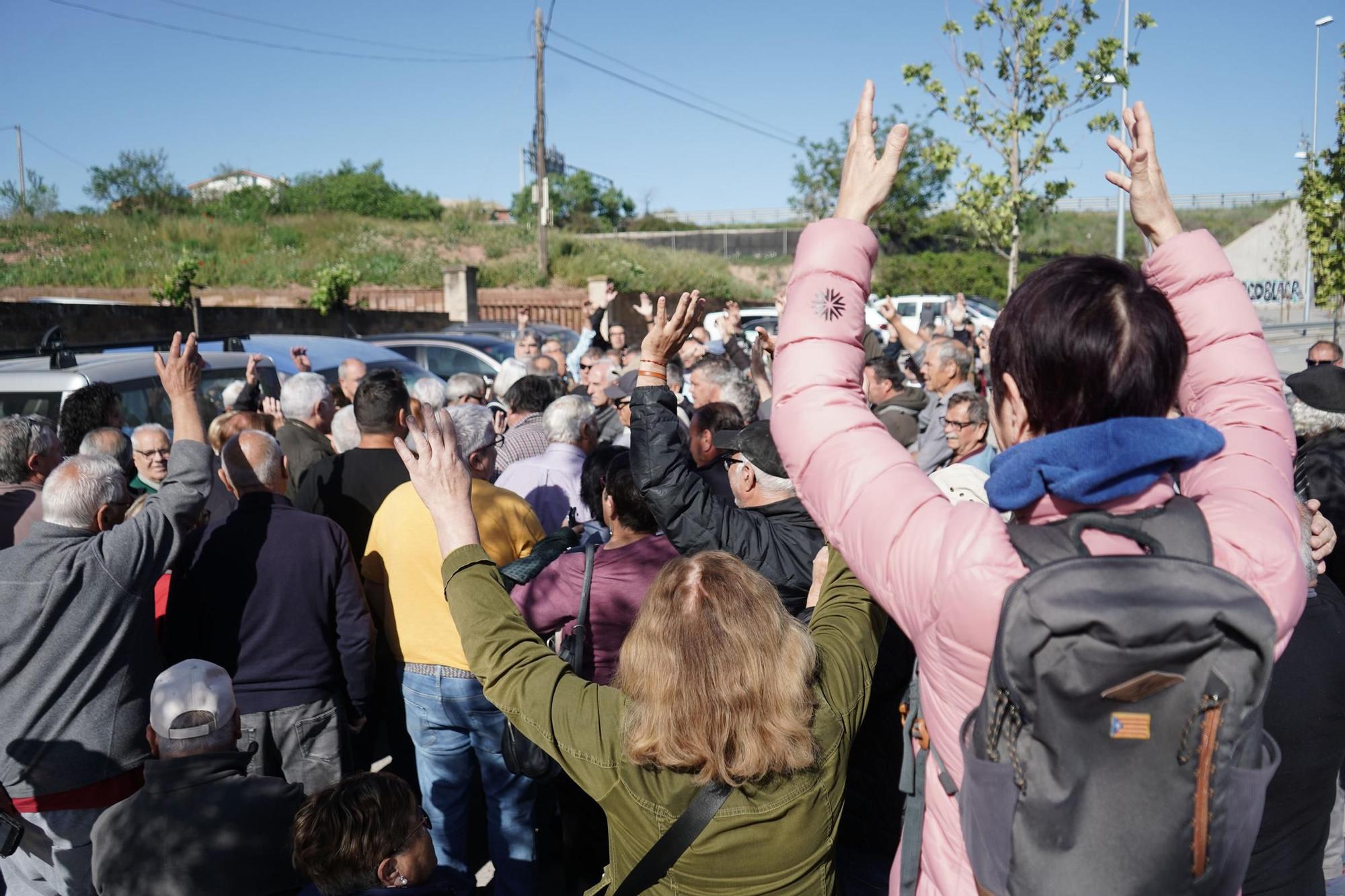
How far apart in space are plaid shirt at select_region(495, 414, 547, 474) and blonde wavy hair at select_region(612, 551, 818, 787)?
154 inches

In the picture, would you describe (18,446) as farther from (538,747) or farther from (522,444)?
(538,747)

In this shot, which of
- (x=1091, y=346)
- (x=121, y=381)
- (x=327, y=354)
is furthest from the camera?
(x=327, y=354)

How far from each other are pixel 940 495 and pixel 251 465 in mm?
3361

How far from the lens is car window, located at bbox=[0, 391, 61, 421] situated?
640 cm

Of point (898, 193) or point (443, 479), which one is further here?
point (898, 193)

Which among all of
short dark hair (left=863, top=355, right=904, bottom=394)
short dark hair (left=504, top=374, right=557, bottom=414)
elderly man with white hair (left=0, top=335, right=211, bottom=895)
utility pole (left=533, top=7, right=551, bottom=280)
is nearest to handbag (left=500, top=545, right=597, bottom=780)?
elderly man with white hair (left=0, top=335, right=211, bottom=895)

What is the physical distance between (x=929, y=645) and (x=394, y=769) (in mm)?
4503

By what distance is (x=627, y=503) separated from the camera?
11.2 feet

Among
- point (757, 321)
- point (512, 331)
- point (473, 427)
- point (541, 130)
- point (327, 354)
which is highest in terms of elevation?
point (541, 130)

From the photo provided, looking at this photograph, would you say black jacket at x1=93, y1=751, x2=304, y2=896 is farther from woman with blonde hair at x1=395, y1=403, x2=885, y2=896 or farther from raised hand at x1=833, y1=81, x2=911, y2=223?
raised hand at x1=833, y1=81, x2=911, y2=223

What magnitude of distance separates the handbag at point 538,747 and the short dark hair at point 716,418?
1.03 m

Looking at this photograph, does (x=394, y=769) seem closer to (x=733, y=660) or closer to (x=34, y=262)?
(x=733, y=660)

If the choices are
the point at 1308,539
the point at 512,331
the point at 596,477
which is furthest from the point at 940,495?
the point at 512,331

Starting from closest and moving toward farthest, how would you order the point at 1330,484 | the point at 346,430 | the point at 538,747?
1. the point at 538,747
2. the point at 1330,484
3. the point at 346,430
